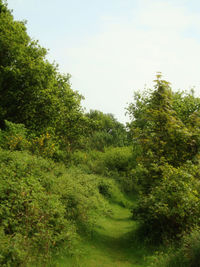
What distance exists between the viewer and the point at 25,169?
38.2 ft

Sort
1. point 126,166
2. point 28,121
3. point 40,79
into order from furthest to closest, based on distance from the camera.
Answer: point 126,166 < point 28,121 < point 40,79

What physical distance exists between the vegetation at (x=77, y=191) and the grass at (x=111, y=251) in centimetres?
5

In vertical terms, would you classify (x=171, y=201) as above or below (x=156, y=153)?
below

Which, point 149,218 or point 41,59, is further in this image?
point 41,59

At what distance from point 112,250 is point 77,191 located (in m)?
2.93

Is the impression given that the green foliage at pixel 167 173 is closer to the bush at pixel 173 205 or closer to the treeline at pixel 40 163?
the bush at pixel 173 205

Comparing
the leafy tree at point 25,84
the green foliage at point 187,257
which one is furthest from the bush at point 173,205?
the leafy tree at point 25,84

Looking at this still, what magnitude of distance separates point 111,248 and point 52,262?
473 cm

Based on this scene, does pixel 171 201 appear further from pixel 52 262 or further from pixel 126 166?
pixel 126 166

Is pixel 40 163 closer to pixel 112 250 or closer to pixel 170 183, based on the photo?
pixel 112 250

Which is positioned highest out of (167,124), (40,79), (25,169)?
(40,79)

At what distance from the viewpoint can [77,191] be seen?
44.6 ft

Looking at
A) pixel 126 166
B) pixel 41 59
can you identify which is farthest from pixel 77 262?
pixel 126 166

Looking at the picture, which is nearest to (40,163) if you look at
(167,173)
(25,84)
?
(167,173)
